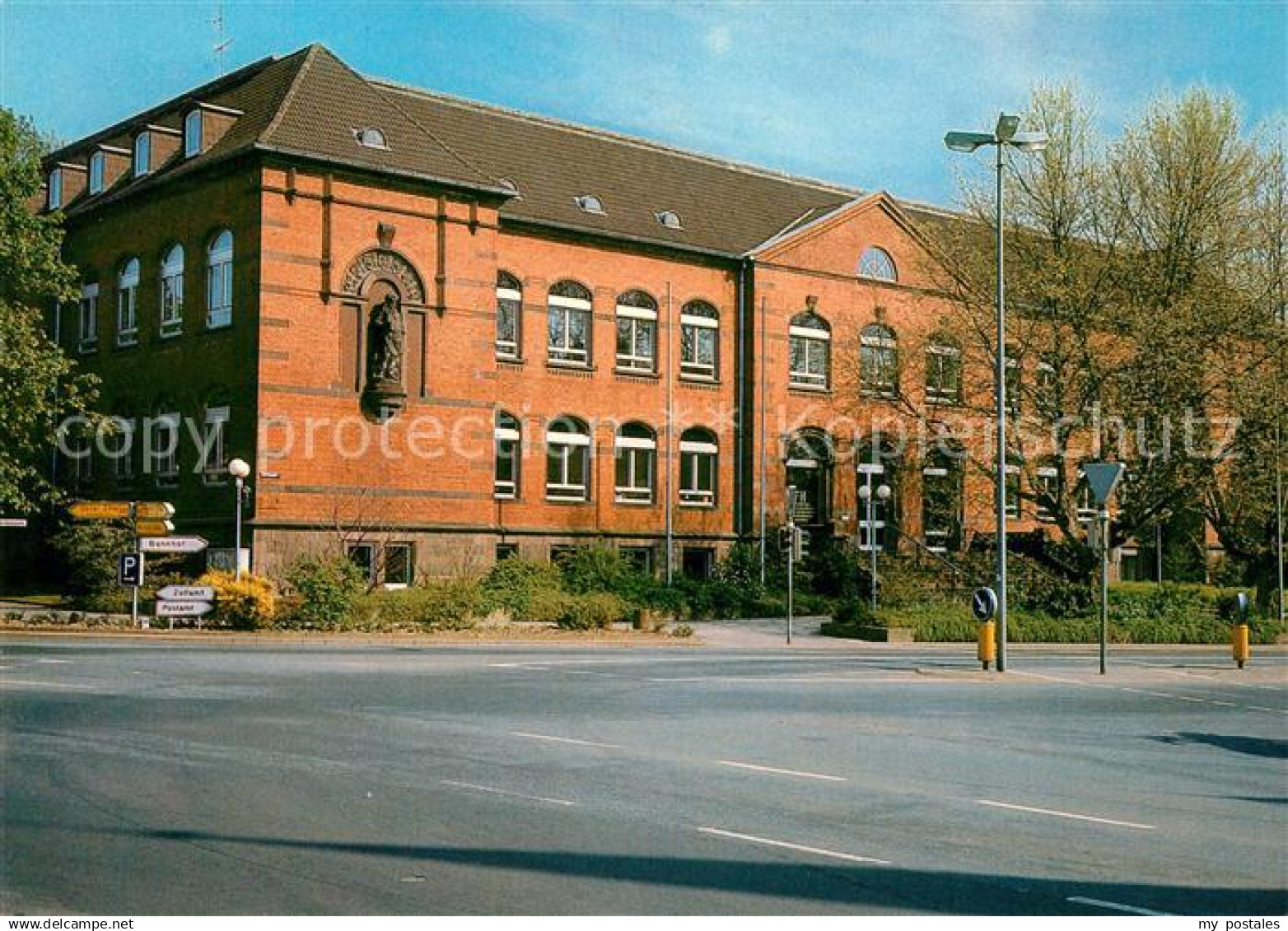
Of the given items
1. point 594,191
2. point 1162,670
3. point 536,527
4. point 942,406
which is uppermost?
point 594,191

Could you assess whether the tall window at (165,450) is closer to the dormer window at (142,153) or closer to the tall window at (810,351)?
the dormer window at (142,153)

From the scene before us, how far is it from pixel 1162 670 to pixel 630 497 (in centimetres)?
2266

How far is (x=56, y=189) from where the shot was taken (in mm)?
47000

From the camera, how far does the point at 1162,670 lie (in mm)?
25875

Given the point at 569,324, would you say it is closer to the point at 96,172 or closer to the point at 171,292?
the point at 171,292

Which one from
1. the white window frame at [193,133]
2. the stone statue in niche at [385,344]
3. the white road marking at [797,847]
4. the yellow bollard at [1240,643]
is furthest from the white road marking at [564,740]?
the white window frame at [193,133]

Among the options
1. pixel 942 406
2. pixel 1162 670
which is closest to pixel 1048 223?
pixel 942 406

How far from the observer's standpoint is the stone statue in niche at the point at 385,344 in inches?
1522

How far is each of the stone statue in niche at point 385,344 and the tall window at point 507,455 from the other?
479 centimetres

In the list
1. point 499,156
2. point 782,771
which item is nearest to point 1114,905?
point 782,771

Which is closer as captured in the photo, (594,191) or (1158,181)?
(1158,181)

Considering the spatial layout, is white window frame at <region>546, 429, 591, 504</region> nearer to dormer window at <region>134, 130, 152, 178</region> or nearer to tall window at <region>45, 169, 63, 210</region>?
dormer window at <region>134, 130, 152, 178</region>
